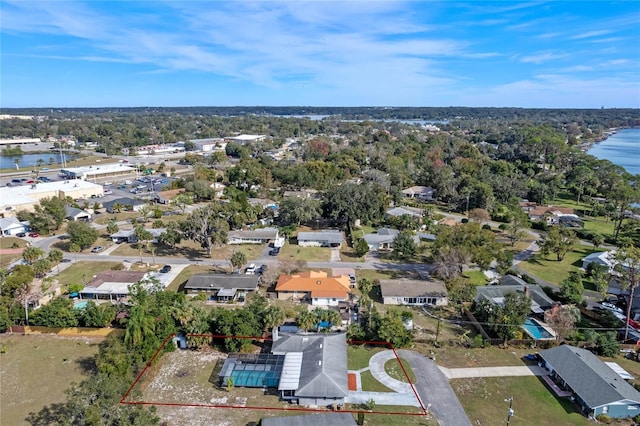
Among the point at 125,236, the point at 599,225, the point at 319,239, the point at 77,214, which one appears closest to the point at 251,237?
the point at 319,239

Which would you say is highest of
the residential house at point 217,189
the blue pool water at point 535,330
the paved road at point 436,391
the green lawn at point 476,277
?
the residential house at point 217,189

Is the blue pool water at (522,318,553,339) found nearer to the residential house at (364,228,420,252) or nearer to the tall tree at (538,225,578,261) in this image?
the tall tree at (538,225,578,261)

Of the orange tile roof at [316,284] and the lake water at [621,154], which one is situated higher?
the lake water at [621,154]

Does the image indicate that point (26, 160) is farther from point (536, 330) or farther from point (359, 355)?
point (536, 330)

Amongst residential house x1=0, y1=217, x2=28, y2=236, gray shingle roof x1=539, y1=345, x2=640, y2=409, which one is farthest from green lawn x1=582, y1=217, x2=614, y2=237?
residential house x1=0, y1=217, x2=28, y2=236

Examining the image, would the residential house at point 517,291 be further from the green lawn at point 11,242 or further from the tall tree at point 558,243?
the green lawn at point 11,242

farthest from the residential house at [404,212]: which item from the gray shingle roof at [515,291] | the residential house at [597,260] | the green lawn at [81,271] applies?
the green lawn at [81,271]
